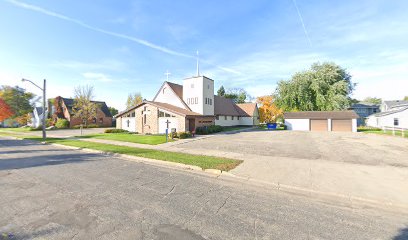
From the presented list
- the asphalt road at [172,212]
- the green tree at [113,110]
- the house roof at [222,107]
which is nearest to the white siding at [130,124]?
the house roof at [222,107]

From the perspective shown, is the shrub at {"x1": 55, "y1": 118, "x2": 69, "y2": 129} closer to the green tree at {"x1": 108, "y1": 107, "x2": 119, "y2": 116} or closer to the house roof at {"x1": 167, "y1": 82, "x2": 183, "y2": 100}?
the green tree at {"x1": 108, "y1": 107, "x2": 119, "y2": 116}

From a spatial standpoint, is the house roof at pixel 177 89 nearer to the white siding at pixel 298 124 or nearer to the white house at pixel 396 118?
the white siding at pixel 298 124

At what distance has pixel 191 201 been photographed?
5.09 metres

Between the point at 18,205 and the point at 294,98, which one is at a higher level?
the point at 294,98

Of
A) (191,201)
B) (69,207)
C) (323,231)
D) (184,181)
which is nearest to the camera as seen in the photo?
(323,231)

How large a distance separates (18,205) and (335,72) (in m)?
50.6

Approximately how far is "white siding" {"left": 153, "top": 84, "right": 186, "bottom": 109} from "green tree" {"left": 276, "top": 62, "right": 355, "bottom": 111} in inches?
1027

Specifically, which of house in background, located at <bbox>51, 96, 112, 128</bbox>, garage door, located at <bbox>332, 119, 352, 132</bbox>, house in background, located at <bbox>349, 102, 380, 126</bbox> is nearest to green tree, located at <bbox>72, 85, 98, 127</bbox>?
house in background, located at <bbox>51, 96, 112, 128</bbox>

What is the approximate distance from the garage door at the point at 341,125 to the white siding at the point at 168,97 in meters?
27.0

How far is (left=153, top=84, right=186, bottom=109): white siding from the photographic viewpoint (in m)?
29.6

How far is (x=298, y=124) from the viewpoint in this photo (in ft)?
113

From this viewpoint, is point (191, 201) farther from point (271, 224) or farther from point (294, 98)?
point (294, 98)

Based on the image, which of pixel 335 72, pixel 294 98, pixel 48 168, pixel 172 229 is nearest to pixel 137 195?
pixel 172 229

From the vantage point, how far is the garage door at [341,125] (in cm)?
3079
